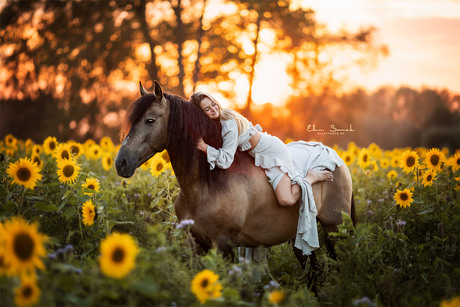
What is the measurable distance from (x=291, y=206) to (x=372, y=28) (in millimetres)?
11968

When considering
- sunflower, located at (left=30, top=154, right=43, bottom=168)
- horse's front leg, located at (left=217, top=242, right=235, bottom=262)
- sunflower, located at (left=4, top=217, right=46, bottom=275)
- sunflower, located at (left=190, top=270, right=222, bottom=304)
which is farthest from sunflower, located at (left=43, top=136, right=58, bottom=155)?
sunflower, located at (left=190, top=270, right=222, bottom=304)

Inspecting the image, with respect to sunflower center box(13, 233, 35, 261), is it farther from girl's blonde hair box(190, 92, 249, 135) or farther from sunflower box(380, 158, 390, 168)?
sunflower box(380, 158, 390, 168)

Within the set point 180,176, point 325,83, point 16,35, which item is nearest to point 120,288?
point 180,176

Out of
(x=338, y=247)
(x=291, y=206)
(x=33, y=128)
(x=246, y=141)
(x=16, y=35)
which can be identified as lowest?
(x=338, y=247)

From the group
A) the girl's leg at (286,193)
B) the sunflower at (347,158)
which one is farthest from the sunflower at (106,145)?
the girl's leg at (286,193)

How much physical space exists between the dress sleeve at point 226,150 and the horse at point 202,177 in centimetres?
9

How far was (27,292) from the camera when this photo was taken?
1.98m

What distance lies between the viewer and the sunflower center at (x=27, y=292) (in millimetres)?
1973

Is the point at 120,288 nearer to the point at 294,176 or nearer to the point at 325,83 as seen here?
the point at 294,176

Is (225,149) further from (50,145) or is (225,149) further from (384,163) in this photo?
(384,163)

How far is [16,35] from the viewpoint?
41.9 ft

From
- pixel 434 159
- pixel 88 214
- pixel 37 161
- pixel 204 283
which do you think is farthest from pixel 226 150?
pixel 434 159

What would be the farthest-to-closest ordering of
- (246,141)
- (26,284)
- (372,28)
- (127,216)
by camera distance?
(372,28), (127,216), (246,141), (26,284)

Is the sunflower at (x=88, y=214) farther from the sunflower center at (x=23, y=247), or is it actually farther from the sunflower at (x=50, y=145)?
the sunflower at (x=50, y=145)
